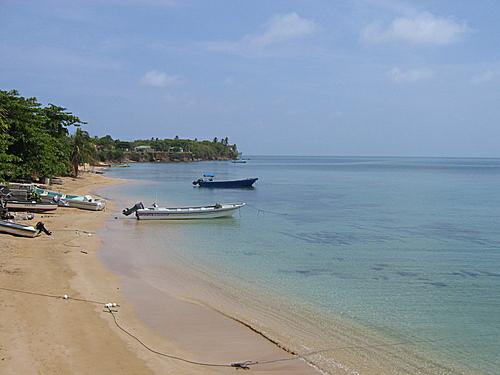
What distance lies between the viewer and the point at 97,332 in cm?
1116

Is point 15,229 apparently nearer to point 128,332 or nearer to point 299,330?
point 128,332

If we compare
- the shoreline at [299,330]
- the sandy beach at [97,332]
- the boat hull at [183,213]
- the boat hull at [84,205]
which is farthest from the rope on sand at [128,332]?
the boat hull at [84,205]

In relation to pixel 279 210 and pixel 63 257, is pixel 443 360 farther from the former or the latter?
pixel 279 210

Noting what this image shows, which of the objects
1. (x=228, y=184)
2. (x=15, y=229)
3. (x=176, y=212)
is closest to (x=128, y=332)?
(x=15, y=229)

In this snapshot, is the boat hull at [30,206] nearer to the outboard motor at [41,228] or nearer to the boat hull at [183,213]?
the boat hull at [183,213]

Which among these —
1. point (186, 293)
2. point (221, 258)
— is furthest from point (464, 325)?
point (221, 258)

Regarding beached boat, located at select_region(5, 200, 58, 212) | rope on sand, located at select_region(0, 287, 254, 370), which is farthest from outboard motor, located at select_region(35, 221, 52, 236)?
rope on sand, located at select_region(0, 287, 254, 370)

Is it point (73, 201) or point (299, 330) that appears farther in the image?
point (73, 201)

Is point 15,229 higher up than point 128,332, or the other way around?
point 15,229

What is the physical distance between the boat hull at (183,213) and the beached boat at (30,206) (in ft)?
16.2

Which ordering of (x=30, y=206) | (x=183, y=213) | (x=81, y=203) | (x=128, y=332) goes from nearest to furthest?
(x=128, y=332) → (x=30, y=206) → (x=183, y=213) → (x=81, y=203)

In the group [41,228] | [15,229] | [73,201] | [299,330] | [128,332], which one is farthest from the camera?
[73,201]

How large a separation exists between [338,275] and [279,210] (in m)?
22.1

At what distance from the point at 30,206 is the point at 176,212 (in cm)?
829
